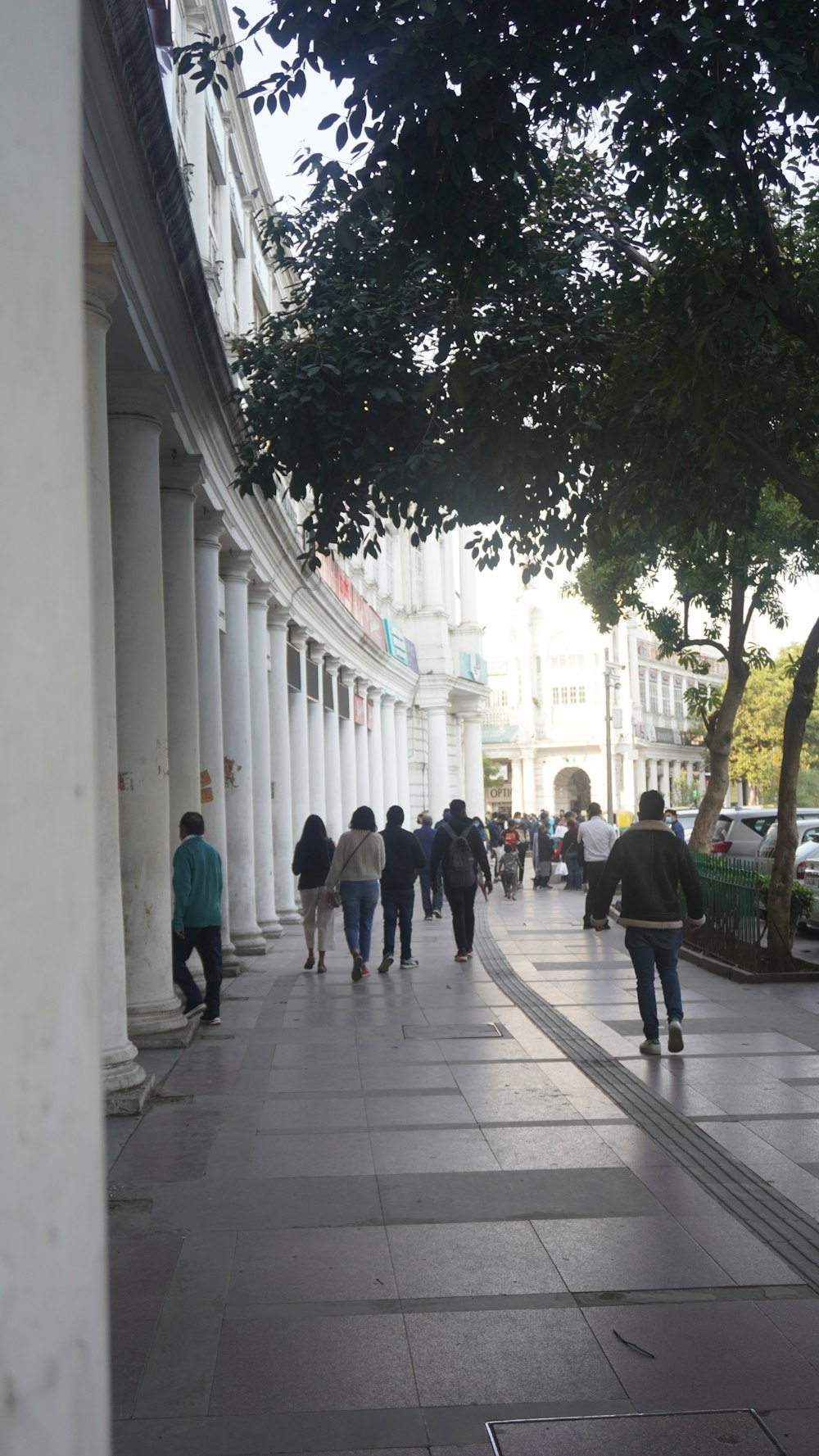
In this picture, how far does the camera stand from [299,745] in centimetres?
2472

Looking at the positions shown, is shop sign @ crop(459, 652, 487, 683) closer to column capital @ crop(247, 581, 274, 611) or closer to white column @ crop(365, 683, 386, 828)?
white column @ crop(365, 683, 386, 828)

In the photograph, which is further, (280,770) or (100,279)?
(280,770)

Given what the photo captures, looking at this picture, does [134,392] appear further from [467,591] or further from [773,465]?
[467,591]

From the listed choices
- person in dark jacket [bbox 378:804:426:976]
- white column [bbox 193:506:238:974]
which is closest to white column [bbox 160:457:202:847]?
white column [bbox 193:506:238:974]

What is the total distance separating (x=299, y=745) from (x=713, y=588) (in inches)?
311

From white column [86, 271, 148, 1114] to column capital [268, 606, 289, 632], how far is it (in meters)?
12.8

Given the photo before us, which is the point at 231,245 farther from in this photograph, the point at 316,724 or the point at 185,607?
the point at 316,724

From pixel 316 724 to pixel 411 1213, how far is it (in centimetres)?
2147

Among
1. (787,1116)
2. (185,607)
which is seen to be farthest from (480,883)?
(787,1116)

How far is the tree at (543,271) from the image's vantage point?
705 centimetres

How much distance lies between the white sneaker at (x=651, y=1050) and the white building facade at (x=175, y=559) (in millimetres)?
3227

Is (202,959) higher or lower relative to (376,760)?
lower

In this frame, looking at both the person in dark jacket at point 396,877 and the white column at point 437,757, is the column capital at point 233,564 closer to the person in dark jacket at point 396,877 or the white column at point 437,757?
the person in dark jacket at point 396,877

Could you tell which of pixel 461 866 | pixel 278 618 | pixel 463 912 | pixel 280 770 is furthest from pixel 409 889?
pixel 278 618
